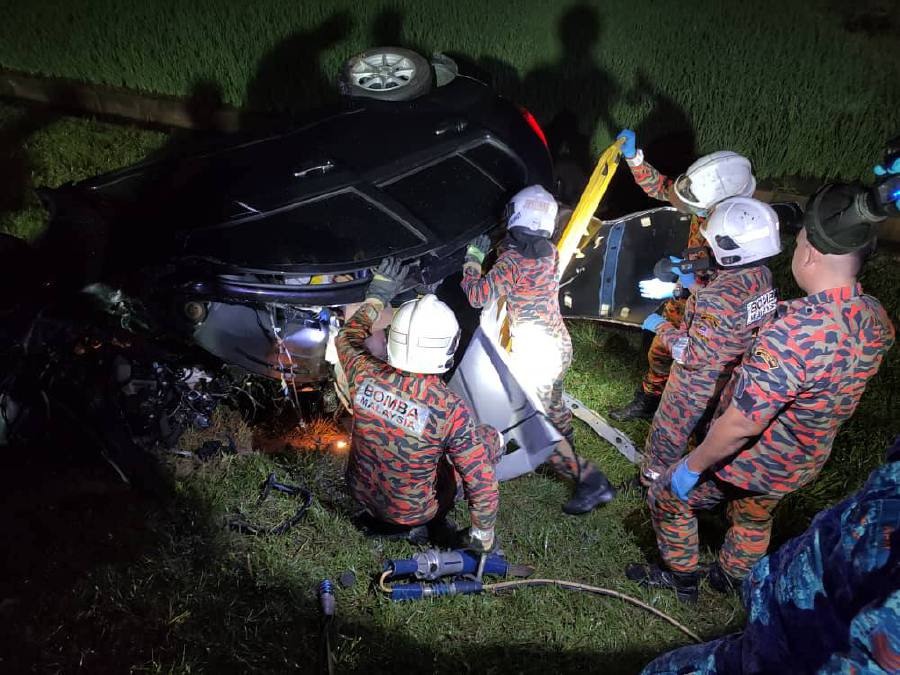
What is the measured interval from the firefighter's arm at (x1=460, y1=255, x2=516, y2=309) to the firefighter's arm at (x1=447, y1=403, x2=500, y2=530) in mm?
896

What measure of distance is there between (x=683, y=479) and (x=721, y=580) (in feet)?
2.87

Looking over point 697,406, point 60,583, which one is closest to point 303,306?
point 60,583

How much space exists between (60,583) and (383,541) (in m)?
1.63

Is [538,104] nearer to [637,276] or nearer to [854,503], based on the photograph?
[637,276]

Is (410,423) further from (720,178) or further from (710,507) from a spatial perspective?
(720,178)

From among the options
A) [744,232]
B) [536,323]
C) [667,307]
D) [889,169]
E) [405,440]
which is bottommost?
[667,307]

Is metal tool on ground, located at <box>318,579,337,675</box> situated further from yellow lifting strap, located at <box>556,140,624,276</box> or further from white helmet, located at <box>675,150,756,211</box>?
white helmet, located at <box>675,150,756,211</box>

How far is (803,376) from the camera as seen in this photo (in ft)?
8.86

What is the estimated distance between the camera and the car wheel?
14.6ft

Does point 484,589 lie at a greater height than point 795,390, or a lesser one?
lesser

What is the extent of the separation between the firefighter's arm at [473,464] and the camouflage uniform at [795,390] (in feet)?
3.05

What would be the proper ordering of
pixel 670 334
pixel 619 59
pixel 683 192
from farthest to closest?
pixel 619 59, pixel 683 192, pixel 670 334

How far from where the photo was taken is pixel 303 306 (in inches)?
135

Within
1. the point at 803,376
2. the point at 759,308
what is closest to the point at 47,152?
the point at 759,308
